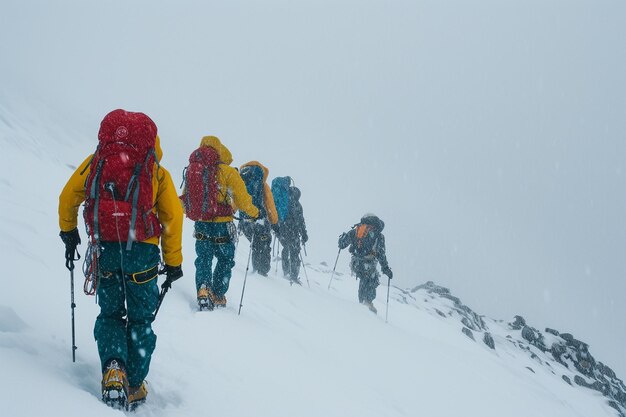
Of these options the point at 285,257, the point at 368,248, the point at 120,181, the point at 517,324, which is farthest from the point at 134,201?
the point at 517,324

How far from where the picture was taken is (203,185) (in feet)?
21.8

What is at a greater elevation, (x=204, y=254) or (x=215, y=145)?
(x=215, y=145)

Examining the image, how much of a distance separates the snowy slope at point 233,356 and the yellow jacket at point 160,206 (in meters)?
1.15

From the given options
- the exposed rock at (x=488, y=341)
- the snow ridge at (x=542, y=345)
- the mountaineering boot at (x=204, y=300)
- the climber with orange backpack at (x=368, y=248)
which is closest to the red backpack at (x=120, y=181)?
the mountaineering boot at (x=204, y=300)

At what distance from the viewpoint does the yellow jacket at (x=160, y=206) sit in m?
3.49

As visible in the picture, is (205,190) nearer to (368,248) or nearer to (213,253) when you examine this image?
(213,253)

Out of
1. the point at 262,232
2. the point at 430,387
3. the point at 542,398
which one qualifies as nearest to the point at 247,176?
the point at 262,232

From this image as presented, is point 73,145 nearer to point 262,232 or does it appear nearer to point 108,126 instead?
point 262,232

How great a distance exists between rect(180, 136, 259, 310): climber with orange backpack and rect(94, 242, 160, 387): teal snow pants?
9.83 ft

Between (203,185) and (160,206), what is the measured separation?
10.0ft

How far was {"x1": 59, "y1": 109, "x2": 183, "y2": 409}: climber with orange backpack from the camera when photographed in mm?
3295

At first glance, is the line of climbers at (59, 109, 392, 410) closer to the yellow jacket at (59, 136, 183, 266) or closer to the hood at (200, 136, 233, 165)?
the yellow jacket at (59, 136, 183, 266)

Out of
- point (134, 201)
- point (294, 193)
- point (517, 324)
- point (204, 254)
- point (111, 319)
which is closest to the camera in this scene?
point (134, 201)

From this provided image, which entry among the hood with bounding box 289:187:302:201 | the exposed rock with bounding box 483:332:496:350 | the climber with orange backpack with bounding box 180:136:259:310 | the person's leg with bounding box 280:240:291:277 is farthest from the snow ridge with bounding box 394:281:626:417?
the climber with orange backpack with bounding box 180:136:259:310
